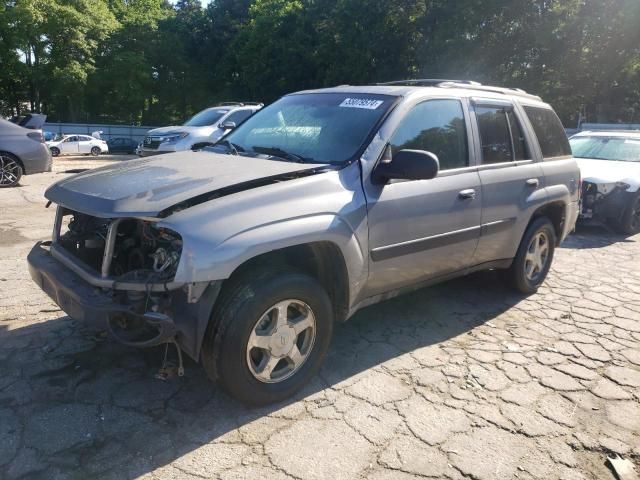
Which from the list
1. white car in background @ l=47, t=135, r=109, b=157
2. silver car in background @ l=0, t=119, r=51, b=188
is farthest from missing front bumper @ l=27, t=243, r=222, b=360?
white car in background @ l=47, t=135, r=109, b=157

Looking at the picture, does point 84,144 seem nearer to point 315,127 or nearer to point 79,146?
point 79,146

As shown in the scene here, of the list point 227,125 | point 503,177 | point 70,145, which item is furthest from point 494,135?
point 70,145

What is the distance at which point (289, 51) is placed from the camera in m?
35.4

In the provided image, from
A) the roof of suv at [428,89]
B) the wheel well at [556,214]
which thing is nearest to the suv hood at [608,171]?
the wheel well at [556,214]

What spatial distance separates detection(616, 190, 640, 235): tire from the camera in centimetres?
793

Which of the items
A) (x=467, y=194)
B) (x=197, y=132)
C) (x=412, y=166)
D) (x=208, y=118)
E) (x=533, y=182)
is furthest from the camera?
(x=208, y=118)

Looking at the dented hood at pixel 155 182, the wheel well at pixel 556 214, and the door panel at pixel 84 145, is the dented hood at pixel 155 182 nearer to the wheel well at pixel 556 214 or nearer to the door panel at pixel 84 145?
the wheel well at pixel 556 214

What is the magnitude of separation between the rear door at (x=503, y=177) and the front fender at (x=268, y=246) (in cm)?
142

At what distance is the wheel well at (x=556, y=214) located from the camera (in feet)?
16.2

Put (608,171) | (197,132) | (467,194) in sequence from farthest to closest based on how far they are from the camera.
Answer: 1. (197,132)
2. (608,171)
3. (467,194)

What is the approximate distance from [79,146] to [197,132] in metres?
20.4

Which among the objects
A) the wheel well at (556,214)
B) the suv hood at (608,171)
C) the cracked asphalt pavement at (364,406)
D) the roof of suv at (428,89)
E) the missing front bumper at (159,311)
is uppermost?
the roof of suv at (428,89)

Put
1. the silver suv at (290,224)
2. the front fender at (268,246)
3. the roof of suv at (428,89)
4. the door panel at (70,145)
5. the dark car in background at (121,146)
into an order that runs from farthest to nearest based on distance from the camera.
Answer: the dark car in background at (121,146)
the door panel at (70,145)
the roof of suv at (428,89)
the silver suv at (290,224)
the front fender at (268,246)

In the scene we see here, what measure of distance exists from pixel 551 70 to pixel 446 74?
5120mm
